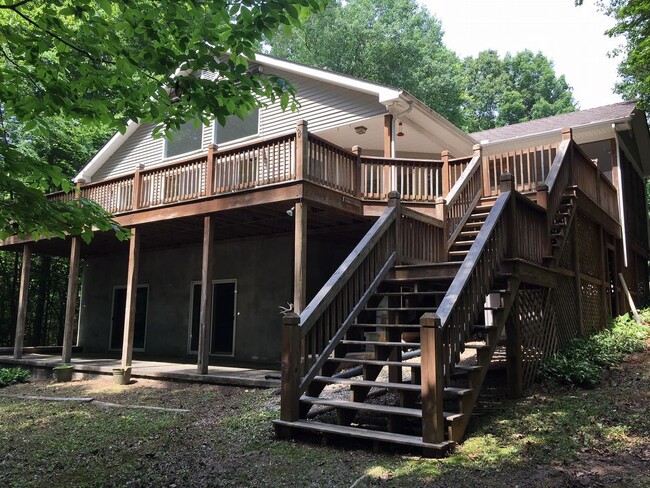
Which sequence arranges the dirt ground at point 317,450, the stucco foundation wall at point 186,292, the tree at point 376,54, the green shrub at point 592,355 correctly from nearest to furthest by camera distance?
the dirt ground at point 317,450 < the green shrub at point 592,355 < the stucco foundation wall at point 186,292 < the tree at point 376,54

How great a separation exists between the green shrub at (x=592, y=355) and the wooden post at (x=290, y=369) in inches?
149

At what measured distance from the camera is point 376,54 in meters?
31.2

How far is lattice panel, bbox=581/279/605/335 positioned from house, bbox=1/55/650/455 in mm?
74

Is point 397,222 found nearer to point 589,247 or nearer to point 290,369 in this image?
point 290,369

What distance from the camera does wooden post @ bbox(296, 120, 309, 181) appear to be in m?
9.23

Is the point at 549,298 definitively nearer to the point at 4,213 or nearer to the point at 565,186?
the point at 565,186

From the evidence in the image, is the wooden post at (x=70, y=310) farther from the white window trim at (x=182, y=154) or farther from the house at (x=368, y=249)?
the white window trim at (x=182, y=154)

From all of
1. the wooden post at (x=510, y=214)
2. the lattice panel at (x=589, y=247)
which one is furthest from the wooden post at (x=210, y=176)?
the lattice panel at (x=589, y=247)

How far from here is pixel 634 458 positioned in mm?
4555

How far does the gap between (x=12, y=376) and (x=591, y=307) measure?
41.5ft

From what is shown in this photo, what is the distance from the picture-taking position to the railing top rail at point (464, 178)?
29.9 feet

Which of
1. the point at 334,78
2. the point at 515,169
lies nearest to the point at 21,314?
the point at 334,78

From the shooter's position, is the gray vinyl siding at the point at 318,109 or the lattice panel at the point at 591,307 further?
the gray vinyl siding at the point at 318,109

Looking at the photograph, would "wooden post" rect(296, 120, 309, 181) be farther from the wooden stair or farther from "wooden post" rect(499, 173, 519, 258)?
"wooden post" rect(499, 173, 519, 258)
